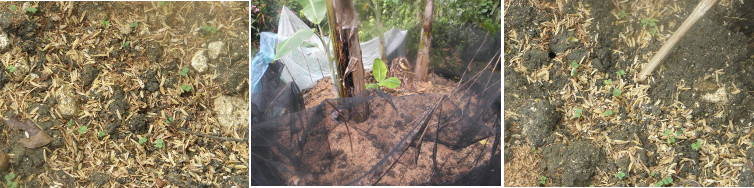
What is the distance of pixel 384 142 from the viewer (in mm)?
1806

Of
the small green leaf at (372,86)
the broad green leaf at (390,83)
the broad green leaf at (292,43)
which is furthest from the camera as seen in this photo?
the small green leaf at (372,86)

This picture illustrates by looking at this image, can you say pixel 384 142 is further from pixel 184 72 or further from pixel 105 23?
pixel 105 23

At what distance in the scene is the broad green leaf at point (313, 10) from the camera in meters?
1.61

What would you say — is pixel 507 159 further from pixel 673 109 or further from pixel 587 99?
pixel 673 109

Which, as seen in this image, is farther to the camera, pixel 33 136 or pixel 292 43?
pixel 33 136

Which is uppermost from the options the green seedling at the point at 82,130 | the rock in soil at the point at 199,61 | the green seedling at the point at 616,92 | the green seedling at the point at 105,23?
the green seedling at the point at 105,23

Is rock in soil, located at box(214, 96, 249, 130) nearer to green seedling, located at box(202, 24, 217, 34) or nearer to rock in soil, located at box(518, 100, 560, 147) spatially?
green seedling, located at box(202, 24, 217, 34)

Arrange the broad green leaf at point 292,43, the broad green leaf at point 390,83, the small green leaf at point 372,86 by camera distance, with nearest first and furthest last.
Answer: the broad green leaf at point 292,43, the broad green leaf at point 390,83, the small green leaf at point 372,86

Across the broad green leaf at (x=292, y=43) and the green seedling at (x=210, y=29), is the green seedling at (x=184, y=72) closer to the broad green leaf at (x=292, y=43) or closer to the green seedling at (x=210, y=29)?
the green seedling at (x=210, y=29)

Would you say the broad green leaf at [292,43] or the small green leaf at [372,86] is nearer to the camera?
the broad green leaf at [292,43]

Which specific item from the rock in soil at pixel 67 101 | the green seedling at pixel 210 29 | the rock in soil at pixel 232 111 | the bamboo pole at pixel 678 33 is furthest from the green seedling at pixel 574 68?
the rock in soil at pixel 67 101

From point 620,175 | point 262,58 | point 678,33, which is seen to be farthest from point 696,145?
point 262,58

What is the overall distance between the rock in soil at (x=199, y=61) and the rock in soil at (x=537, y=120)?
1.08 m

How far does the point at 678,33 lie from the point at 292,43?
1258 mm
